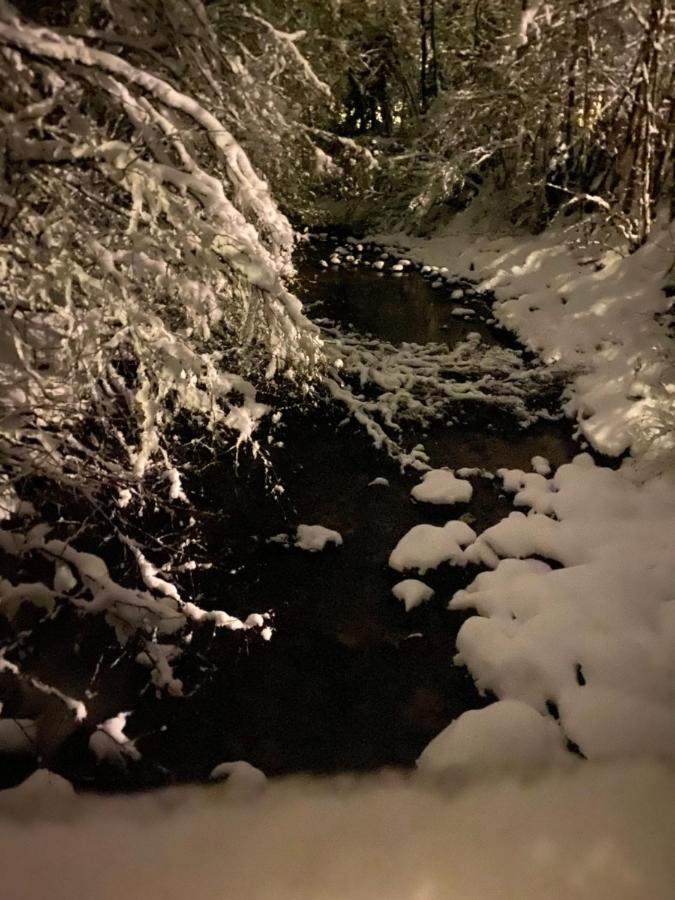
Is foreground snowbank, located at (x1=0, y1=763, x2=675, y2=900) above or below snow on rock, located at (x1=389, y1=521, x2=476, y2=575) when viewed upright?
below

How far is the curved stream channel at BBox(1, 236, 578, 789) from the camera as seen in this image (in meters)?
3.08

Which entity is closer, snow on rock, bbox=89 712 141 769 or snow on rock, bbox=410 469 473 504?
snow on rock, bbox=89 712 141 769

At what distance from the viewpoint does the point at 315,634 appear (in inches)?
144

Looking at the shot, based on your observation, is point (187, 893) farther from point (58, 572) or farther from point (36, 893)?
point (58, 572)

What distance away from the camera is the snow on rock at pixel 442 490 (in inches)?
182

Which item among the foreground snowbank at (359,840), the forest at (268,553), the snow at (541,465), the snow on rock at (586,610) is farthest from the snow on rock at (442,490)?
the foreground snowbank at (359,840)

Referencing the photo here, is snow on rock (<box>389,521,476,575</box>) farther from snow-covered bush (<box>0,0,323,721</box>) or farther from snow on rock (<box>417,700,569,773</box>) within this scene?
snow-covered bush (<box>0,0,323,721</box>)

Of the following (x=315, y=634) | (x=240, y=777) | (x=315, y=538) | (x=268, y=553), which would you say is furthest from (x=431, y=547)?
(x=240, y=777)

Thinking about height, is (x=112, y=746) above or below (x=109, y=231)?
below

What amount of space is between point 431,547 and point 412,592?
42cm

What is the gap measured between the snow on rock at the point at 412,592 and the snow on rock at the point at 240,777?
4.33 feet

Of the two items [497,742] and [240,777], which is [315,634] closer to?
[240,777]

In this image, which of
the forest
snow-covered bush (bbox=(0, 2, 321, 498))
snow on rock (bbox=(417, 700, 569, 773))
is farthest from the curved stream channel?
snow-covered bush (bbox=(0, 2, 321, 498))

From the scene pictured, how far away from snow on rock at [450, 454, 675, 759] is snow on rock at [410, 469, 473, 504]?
405 mm
